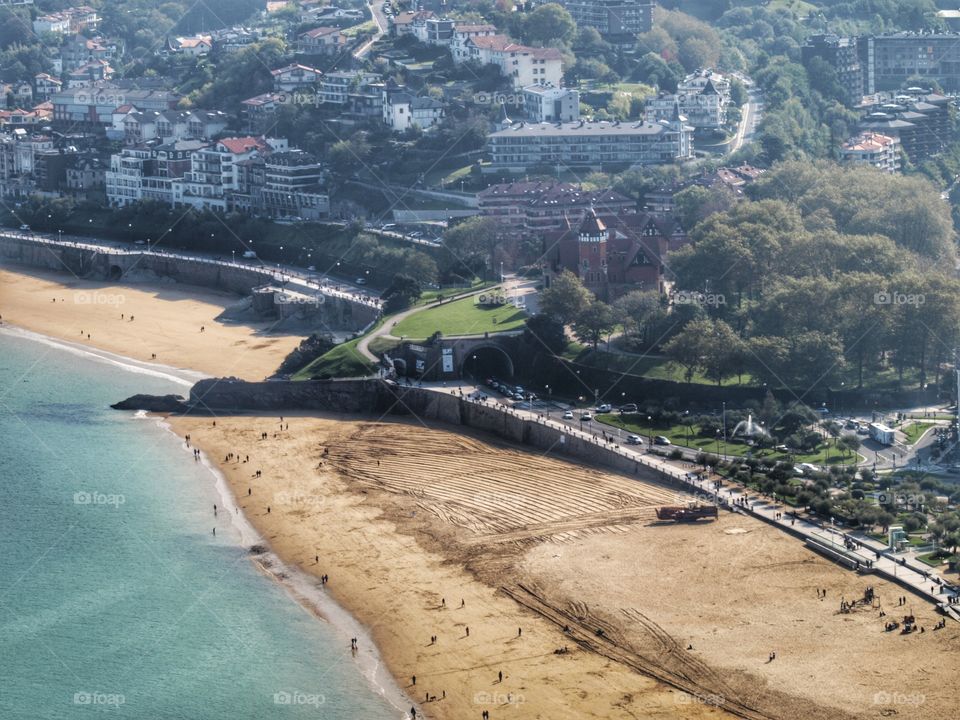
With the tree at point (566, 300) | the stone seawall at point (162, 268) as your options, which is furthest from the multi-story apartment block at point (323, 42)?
the tree at point (566, 300)

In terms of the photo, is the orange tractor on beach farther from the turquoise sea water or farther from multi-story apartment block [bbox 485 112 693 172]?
multi-story apartment block [bbox 485 112 693 172]

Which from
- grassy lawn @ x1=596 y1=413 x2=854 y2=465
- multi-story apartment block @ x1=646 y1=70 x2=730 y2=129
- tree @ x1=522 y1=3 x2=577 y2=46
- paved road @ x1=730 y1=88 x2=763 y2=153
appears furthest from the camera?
tree @ x1=522 y1=3 x2=577 y2=46

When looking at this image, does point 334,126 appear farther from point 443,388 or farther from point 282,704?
point 282,704

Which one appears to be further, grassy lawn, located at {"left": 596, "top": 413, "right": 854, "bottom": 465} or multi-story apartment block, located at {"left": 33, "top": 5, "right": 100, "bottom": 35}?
multi-story apartment block, located at {"left": 33, "top": 5, "right": 100, "bottom": 35}

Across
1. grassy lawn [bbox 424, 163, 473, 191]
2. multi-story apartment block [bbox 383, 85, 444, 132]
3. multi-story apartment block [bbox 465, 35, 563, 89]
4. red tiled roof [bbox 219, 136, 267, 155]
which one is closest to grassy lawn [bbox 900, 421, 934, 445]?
grassy lawn [bbox 424, 163, 473, 191]

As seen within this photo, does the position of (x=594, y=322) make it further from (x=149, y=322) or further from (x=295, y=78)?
(x=295, y=78)

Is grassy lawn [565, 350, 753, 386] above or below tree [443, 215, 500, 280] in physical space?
below
